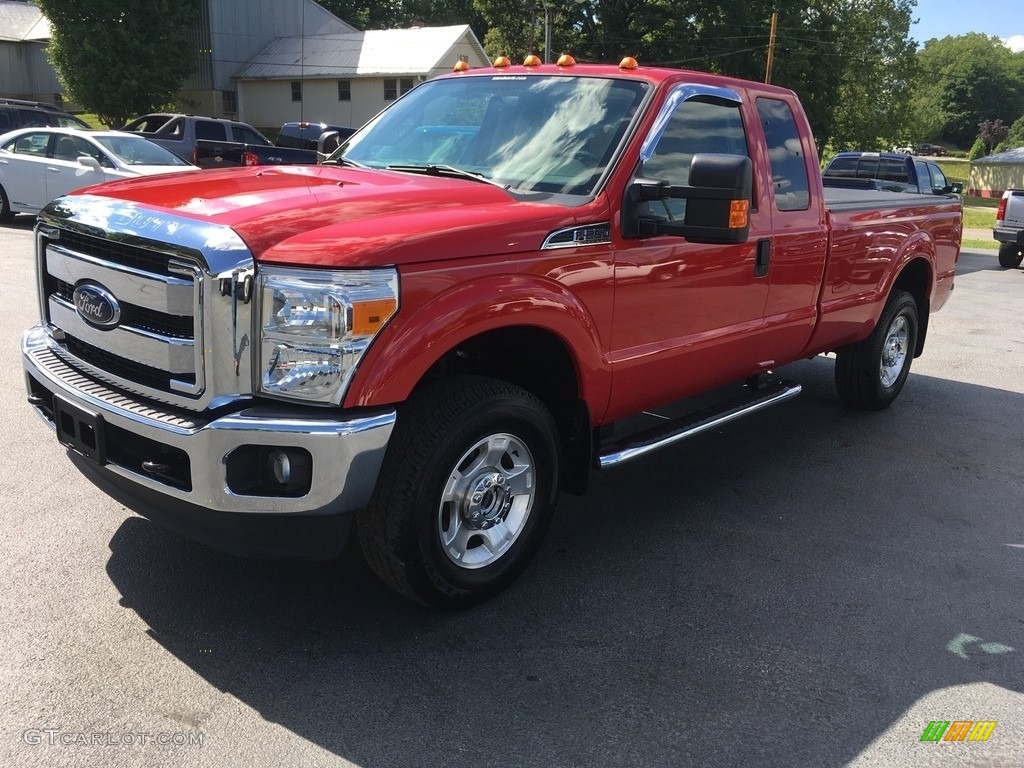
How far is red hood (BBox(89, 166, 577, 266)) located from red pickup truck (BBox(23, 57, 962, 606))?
1 centimetres

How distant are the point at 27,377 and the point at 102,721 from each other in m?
Answer: 1.53

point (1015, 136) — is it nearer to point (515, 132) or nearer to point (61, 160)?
point (61, 160)

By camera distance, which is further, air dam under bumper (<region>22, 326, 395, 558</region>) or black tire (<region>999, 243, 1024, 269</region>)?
black tire (<region>999, 243, 1024, 269</region>)

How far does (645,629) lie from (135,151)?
12.9 m

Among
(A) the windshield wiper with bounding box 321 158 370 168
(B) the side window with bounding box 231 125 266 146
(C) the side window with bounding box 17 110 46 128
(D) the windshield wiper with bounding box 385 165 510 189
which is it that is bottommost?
(D) the windshield wiper with bounding box 385 165 510 189

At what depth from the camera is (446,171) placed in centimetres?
396

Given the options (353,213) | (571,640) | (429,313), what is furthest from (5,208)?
(571,640)

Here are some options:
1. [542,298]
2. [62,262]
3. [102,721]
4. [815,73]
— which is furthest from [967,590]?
[815,73]

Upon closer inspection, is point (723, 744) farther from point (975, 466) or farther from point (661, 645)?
point (975, 466)

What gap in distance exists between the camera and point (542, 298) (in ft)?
10.9

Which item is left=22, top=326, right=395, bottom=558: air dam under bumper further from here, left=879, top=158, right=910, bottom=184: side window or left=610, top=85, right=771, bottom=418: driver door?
left=879, top=158, right=910, bottom=184: side window

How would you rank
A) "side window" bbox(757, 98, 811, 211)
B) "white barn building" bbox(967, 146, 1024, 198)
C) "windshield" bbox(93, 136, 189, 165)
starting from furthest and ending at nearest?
"white barn building" bbox(967, 146, 1024, 198) < "windshield" bbox(93, 136, 189, 165) < "side window" bbox(757, 98, 811, 211)

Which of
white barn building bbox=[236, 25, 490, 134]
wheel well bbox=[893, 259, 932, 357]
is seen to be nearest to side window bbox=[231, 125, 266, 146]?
white barn building bbox=[236, 25, 490, 134]

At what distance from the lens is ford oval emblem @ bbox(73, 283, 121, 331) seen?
10.2ft
